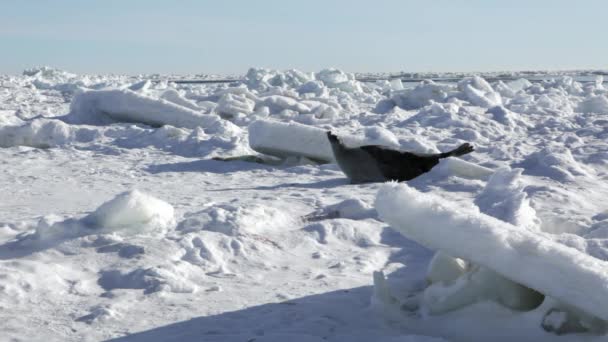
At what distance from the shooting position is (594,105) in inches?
500

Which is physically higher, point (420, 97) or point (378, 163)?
point (378, 163)

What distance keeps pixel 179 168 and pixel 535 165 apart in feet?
11.3

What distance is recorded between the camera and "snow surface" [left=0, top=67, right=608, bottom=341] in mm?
2389

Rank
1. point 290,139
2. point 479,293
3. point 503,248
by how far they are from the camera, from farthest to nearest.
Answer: point 290,139 → point 479,293 → point 503,248

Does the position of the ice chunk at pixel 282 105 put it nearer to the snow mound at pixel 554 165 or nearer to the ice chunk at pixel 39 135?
the ice chunk at pixel 39 135

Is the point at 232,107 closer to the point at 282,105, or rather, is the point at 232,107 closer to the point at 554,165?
the point at 282,105

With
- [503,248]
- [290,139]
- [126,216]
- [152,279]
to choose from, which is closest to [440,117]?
[290,139]

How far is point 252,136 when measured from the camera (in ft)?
22.9


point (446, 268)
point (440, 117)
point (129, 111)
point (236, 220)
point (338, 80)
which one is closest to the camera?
point (446, 268)

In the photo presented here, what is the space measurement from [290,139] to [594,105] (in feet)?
26.7

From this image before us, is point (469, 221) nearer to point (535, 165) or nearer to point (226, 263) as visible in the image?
point (226, 263)

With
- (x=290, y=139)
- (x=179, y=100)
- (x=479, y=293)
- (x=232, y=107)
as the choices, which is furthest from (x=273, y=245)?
(x=179, y=100)

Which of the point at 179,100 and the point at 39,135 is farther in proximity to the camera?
the point at 179,100

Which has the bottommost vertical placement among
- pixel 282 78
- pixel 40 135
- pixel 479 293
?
pixel 282 78
